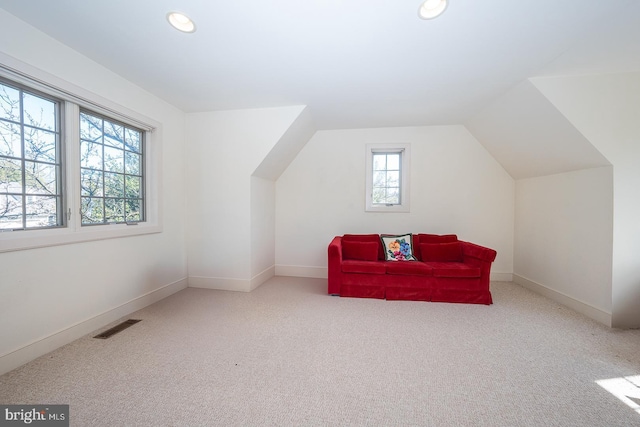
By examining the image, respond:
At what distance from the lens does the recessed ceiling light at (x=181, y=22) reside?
1.72m

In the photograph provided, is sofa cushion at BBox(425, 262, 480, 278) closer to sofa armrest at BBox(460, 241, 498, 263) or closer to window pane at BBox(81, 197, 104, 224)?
sofa armrest at BBox(460, 241, 498, 263)

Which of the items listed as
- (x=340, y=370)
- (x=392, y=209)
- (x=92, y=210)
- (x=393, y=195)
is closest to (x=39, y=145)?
(x=92, y=210)

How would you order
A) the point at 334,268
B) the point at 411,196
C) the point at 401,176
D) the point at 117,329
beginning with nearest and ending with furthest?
the point at 117,329 < the point at 334,268 < the point at 411,196 < the point at 401,176

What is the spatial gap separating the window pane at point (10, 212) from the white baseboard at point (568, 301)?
540 centimetres

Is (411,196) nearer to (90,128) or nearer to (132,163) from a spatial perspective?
(132,163)

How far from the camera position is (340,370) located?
178 centimetres

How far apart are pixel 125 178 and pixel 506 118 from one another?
4733mm

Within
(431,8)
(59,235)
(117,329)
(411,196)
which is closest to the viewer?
(431,8)

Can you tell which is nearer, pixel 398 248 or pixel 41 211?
pixel 41 211

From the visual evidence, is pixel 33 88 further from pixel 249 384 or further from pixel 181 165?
pixel 249 384

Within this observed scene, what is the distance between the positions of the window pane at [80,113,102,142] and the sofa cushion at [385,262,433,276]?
11.8ft

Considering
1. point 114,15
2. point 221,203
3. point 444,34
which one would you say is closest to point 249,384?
point 221,203

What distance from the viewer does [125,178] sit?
2.82 metres

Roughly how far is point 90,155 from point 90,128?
0.27m
